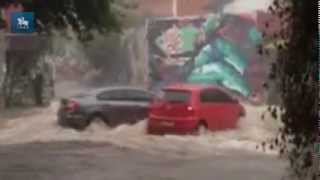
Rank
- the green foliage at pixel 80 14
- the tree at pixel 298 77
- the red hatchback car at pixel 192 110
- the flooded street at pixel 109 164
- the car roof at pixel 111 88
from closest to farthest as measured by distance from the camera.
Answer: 1. the tree at pixel 298 77
2. the flooded street at pixel 109 164
3. the green foliage at pixel 80 14
4. the red hatchback car at pixel 192 110
5. the car roof at pixel 111 88

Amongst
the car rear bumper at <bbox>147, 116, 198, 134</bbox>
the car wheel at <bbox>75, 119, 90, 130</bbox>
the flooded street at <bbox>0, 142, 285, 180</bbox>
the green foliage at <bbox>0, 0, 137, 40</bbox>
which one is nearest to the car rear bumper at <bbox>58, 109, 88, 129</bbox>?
the car wheel at <bbox>75, 119, 90, 130</bbox>

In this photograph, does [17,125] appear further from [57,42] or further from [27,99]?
[57,42]

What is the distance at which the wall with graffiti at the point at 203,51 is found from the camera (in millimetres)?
7387

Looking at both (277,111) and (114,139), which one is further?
(114,139)

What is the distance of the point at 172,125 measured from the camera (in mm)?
7496

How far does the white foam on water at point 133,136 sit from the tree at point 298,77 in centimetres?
243

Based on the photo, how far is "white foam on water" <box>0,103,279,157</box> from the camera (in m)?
7.34

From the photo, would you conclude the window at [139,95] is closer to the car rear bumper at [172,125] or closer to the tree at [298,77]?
the car rear bumper at [172,125]

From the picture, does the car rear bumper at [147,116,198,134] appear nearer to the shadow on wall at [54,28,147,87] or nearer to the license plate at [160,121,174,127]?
the license plate at [160,121,174,127]

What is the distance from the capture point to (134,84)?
295 inches

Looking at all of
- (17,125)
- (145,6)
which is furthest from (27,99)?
(145,6)

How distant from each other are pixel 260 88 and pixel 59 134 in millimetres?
1961

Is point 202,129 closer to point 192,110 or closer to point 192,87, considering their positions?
point 192,110

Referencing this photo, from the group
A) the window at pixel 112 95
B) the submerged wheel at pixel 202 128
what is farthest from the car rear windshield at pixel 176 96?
the window at pixel 112 95
